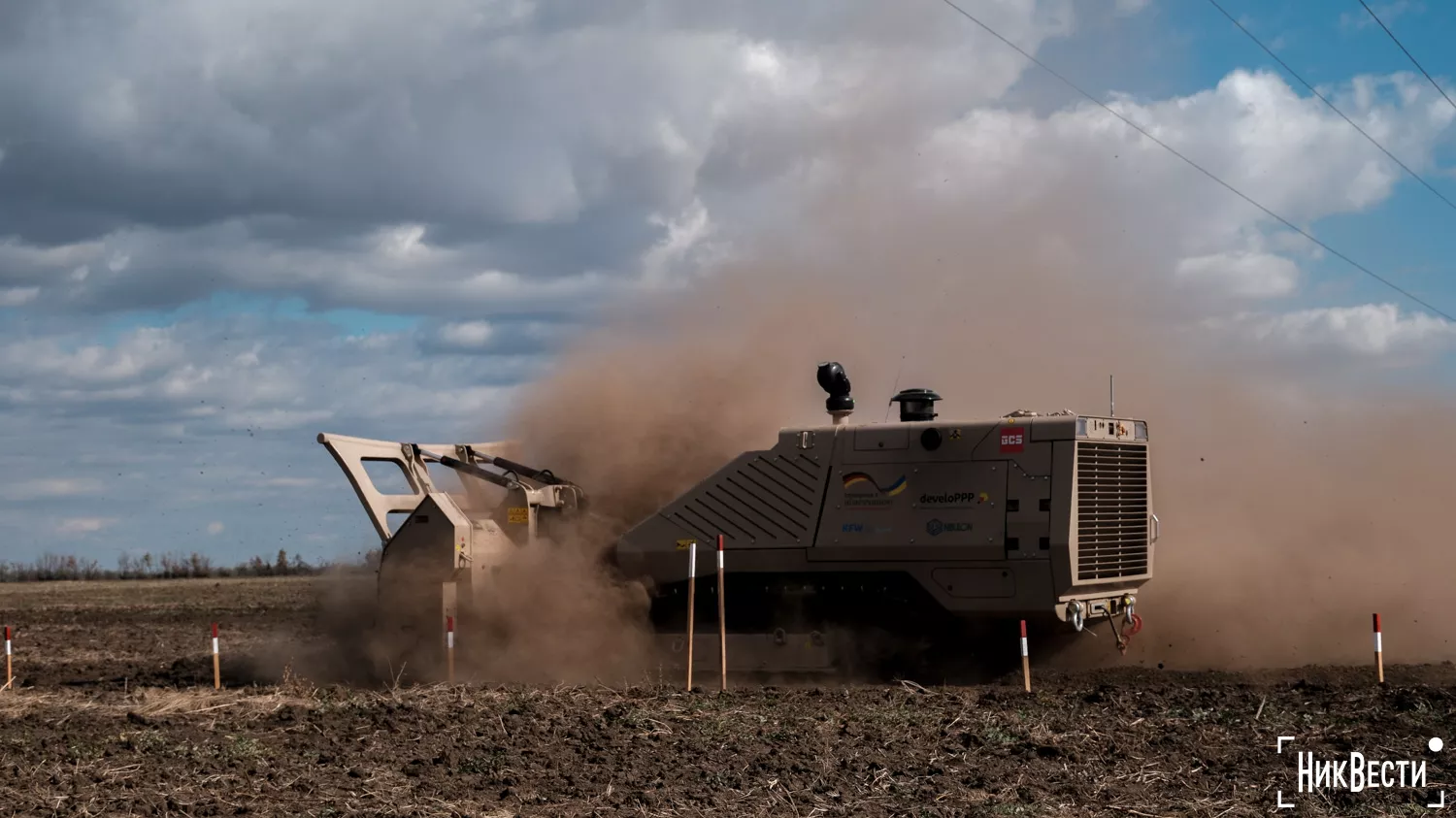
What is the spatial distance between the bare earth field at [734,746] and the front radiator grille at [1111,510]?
4.04 feet

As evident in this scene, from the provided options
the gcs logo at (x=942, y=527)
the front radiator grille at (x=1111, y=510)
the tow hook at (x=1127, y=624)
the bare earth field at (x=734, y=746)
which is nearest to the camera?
the bare earth field at (x=734, y=746)

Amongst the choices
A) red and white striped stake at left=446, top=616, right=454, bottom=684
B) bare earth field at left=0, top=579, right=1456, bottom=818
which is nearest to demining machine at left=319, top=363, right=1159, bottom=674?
red and white striped stake at left=446, top=616, right=454, bottom=684

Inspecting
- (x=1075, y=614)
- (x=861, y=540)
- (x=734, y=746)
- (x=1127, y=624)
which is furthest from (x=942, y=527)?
(x=734, y=746)

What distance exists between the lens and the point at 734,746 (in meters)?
11.1

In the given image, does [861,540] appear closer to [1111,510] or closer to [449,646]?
[1111,510]

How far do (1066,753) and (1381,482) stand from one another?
13.0 meters

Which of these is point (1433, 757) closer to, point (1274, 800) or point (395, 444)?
point (1274, 800)

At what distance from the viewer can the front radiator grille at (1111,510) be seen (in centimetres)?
1482

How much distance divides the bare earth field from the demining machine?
3.65 feet

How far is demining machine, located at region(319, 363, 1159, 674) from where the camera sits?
48.5 feet

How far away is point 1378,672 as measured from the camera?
1347 centimetres

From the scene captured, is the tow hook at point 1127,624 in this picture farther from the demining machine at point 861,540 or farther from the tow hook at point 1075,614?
the tow hook at point 1075,614

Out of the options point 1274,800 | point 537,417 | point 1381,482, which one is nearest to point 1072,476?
point 1274,800

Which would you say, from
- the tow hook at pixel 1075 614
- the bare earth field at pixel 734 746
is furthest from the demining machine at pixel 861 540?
the bare earth field at pixel 734 746
